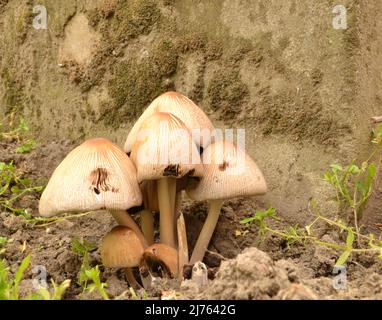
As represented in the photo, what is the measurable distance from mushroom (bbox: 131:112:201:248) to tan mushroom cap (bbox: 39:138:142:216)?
0.05 meters

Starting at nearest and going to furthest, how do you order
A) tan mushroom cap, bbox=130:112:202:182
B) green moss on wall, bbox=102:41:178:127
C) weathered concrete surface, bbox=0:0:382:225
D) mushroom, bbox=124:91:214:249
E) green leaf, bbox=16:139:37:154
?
1. tan mushroom cap, bbox=130:112:202:182
2. mushroom, bbox=124:91:214:249
3. weathered concrete surface, bbox=0:0:382:225
4. green moss on wall, bbox=102:41:178:127
5. green leaf, bbox=16:139:37:154

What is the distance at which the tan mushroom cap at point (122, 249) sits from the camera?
215 centimetres

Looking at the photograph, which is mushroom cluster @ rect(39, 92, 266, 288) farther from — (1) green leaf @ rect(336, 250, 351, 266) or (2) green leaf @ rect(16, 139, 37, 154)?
(2) green leaf @ rect(16, 139, 37, 154)

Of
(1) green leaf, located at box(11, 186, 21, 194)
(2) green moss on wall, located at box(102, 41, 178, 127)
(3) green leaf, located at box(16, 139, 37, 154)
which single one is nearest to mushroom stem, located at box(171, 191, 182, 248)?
(2) green moss on wall, located at box(102, 41, 178, 127)

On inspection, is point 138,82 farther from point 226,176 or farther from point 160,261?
point 160,261

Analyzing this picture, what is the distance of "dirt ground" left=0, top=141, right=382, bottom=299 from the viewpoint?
167cm

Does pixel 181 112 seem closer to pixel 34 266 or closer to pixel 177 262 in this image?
pixel 177 262

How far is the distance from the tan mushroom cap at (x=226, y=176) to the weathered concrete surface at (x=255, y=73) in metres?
0.37

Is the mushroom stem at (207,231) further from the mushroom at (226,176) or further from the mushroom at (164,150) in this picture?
the mushroom at (164,150)

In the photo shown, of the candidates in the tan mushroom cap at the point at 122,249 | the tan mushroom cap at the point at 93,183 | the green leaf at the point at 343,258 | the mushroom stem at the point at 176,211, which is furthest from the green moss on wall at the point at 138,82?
the green leaf at the point at 343,258

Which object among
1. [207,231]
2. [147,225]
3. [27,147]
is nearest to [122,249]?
[147,225]

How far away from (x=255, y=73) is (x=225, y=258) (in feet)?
2.46
